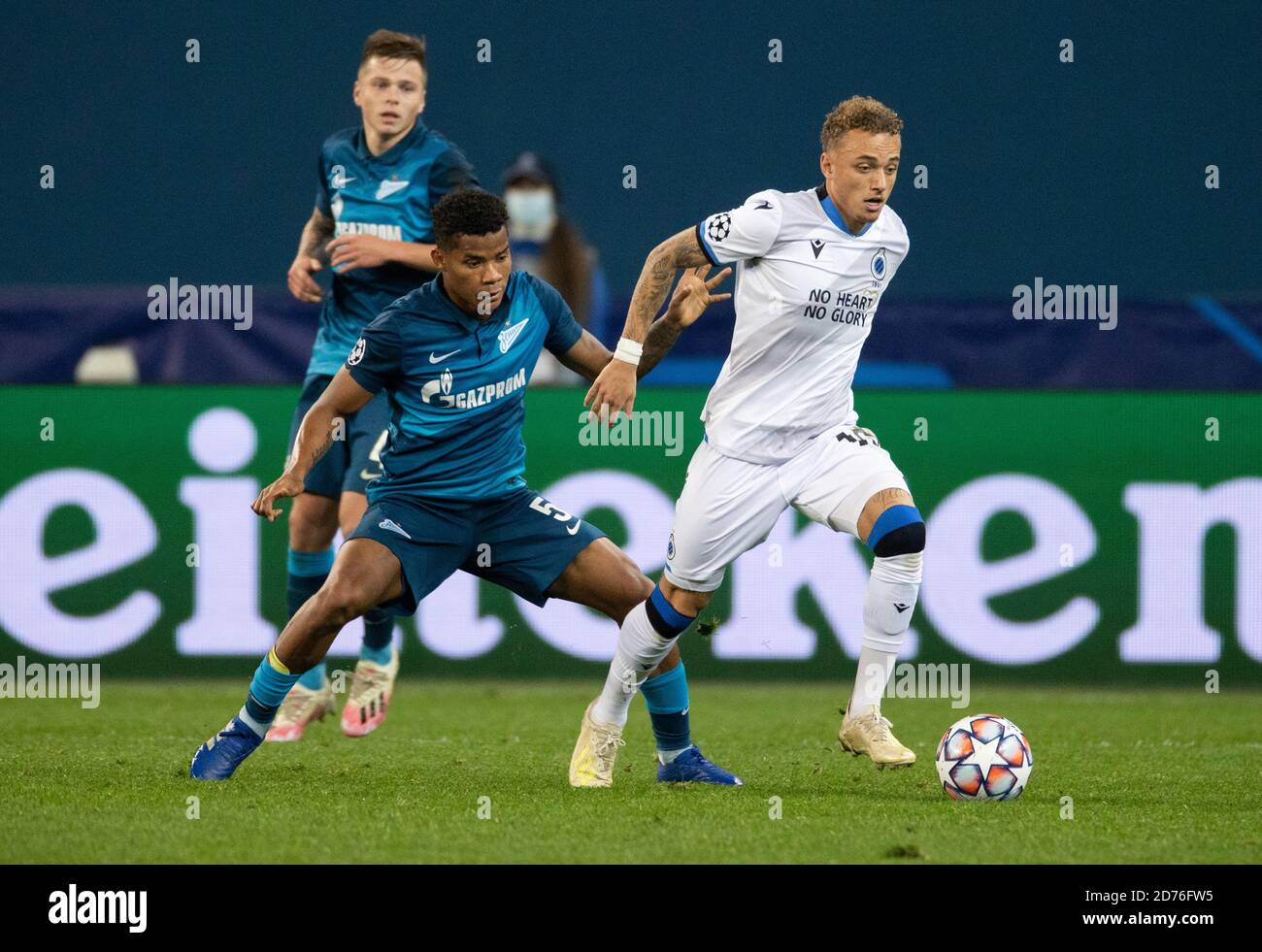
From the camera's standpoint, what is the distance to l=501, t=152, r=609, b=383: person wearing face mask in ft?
40.6

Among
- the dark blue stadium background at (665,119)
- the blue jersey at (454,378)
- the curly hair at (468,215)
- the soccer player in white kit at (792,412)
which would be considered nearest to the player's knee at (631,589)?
the soccer player in white kit at (792,412)

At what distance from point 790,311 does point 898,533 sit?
830 mm

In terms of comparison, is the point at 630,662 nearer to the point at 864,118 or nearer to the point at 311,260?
the point at 864,118

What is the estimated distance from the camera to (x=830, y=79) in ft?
52.1

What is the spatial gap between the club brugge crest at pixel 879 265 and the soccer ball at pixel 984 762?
1.50 metres

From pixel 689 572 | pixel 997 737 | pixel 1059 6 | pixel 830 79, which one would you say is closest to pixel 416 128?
pixel 689 572

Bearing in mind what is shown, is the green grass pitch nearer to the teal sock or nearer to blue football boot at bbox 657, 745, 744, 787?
blue football boot at bbox 657, 745, 744, 787

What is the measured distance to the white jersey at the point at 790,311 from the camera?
6266 millimetres

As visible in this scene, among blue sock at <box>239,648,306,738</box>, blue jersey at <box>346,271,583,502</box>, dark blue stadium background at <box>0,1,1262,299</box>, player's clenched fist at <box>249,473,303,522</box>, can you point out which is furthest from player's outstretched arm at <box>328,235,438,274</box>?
dark blue stadium background at <box>0,1,1262,299</box>

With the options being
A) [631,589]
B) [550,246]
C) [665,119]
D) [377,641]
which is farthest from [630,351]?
[665,119]

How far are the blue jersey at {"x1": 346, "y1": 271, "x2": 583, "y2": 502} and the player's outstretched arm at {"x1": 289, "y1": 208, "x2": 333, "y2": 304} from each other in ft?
4.44

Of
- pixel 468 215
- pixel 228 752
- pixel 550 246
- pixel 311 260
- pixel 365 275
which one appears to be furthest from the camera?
pixel 550 246

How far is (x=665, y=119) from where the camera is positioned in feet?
52.7

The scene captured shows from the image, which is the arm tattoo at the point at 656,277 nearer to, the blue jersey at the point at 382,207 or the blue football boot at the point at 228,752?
the blue jersey at the point at 382,207
